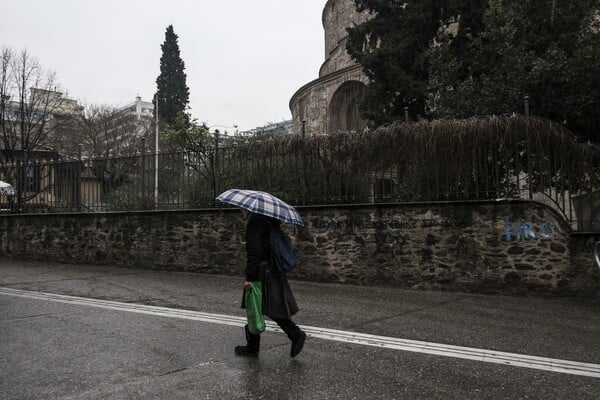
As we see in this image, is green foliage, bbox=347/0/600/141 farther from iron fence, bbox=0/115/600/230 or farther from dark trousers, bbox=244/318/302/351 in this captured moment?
dark trousers, bbox=244/318/302/351

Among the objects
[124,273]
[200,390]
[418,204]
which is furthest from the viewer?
[124,273]

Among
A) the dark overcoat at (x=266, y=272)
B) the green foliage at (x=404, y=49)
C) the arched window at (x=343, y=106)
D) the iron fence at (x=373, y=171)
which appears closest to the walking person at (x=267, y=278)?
the dark overcoat at (x=266, y=272)

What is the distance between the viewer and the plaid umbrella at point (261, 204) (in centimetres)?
499

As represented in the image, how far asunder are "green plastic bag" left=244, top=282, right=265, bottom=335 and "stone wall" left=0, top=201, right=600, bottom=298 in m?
5.58

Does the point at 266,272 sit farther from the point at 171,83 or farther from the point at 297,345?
the point at 171,83

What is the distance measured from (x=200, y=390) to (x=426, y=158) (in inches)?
284

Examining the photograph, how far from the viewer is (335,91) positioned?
27766mm

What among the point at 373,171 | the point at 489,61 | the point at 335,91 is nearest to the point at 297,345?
the point at 373,171

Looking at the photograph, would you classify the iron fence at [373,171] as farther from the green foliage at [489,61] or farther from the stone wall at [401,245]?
the green foliage at [489,61]

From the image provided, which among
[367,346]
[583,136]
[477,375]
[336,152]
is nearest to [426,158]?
[336,152]

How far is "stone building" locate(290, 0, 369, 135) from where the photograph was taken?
87.1 feet

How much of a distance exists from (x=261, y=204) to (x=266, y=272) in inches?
25.7

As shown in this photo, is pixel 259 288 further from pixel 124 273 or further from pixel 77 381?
pixel 124 273

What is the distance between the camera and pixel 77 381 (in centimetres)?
455
